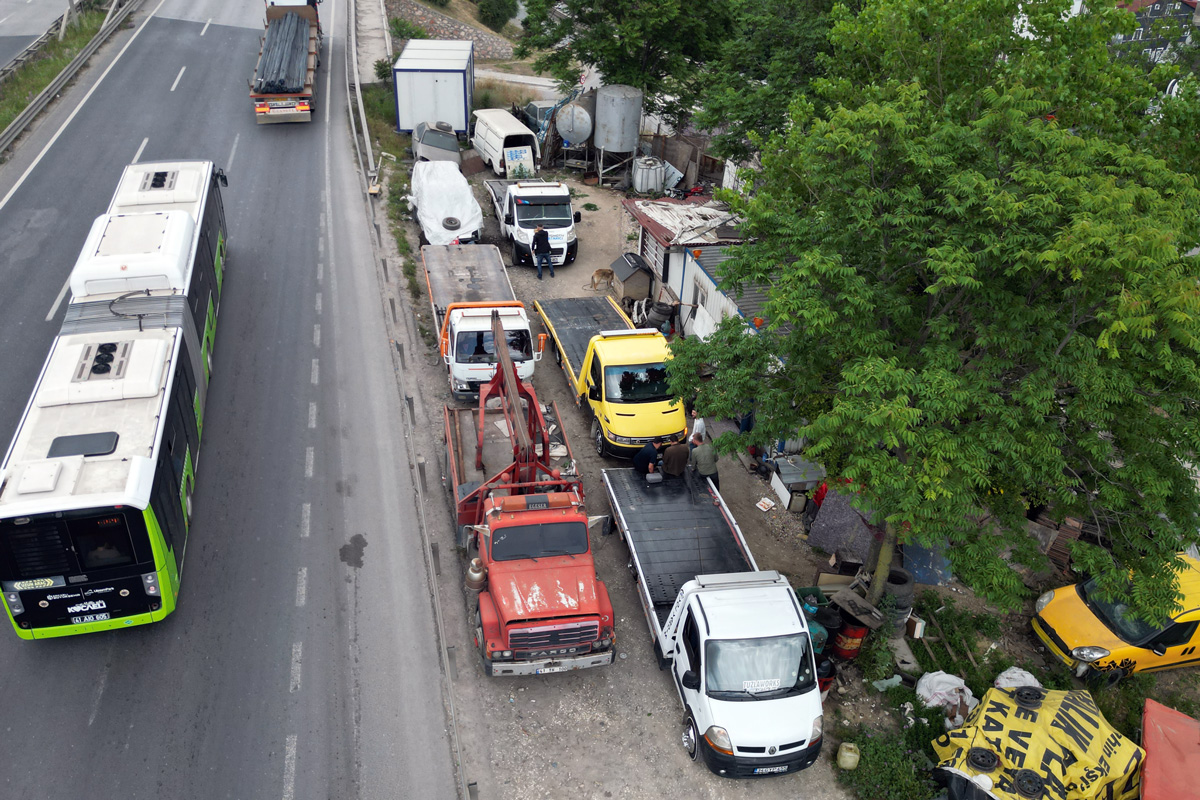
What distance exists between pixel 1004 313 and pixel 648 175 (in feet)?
71.6

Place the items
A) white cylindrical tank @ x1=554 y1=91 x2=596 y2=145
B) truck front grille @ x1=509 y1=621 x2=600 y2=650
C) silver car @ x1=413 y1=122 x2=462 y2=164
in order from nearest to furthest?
1. truck front grille @ x1=509 y1=621 x2=600 y2=650
2. silver car @ x1=413 y1=122 x2=462 y2=164
3. white cylindrical tank @ x1=554 y1=91 x2=596 y2=145

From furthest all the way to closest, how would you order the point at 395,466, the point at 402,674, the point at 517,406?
the point at 395,466 < the point at 517,406 < the point at 402,674

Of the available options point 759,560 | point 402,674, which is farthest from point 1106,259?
point 402,674

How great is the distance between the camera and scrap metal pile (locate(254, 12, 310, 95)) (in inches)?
1184

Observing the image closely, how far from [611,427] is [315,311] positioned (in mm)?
9462

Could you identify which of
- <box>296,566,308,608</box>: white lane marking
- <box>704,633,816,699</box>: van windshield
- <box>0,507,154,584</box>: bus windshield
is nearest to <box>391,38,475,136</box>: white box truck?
<box>296,566,308,608</box>: white lane marking

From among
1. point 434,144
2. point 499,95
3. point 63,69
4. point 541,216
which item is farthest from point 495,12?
point 541,216

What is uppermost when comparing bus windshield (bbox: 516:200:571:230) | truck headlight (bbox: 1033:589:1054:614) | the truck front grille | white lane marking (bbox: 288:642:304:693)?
bus windshield (bbox: 516:200:571:230)

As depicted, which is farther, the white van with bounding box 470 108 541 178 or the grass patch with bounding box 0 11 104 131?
the white van with bounding box 470 108 541 178

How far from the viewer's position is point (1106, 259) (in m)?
9.02

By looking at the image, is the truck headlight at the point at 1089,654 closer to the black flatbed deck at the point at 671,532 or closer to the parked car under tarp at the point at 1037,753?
the parked car under tarp at the point at 1037,753

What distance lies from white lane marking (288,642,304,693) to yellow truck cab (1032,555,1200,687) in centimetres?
1227

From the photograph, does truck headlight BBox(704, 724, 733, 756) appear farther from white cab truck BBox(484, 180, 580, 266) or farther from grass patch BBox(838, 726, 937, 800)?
white cab truck BBox(484, 180, 580, 266)

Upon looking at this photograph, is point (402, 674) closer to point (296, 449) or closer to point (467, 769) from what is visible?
point (467, 769)
